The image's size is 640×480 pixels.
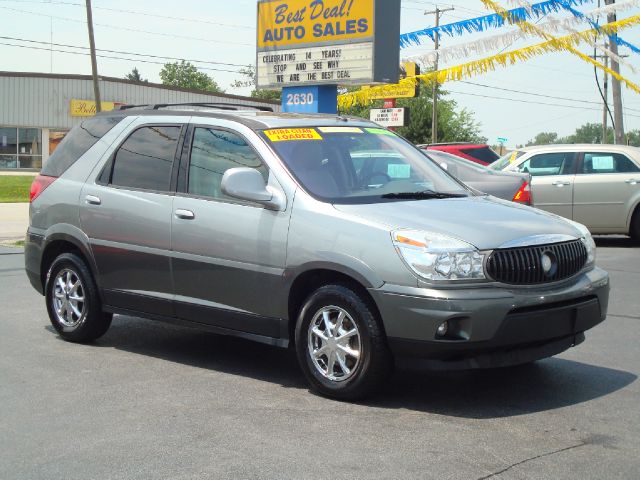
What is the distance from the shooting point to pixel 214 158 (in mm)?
6723

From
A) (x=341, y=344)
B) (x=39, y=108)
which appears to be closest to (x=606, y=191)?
(x=341, y=344)

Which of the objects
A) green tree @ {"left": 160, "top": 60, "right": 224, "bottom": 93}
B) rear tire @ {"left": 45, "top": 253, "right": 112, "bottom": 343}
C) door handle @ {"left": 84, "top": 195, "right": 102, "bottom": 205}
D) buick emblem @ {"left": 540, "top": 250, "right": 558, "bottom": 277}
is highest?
green tree @ {"left": 160, "top": 60, "right": 224, "bottom": 93}

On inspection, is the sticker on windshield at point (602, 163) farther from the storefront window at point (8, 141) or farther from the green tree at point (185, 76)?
the green tree at point (185, 76)

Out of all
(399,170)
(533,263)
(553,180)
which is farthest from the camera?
(553,180)

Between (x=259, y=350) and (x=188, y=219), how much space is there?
1420mm

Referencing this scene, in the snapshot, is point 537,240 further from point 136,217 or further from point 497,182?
point 497,182

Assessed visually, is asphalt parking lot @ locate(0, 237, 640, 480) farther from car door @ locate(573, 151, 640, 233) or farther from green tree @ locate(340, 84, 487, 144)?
green tree @ locate(340, 84, 487, 144)

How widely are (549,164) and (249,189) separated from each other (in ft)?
34.3

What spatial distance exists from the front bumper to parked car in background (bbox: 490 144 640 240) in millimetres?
9901

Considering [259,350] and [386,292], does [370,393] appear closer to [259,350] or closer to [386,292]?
[386,292]

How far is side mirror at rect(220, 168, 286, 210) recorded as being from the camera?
6125 mm

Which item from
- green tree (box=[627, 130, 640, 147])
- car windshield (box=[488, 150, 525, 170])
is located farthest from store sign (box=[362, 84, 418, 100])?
green tree (box=[627, 130, 640, 147])

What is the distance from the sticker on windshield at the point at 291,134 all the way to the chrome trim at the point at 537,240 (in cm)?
171

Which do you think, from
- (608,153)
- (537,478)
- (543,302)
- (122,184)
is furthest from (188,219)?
(608,153)
